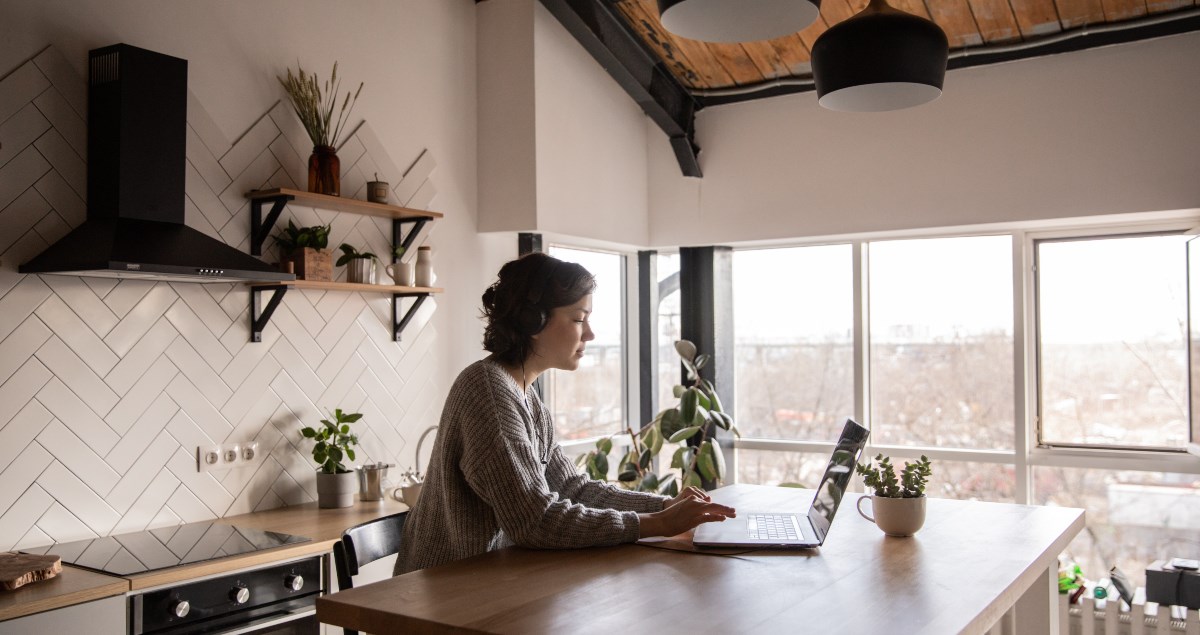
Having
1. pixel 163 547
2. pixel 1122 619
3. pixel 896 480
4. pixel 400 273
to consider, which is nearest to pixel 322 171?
pixel 400 273

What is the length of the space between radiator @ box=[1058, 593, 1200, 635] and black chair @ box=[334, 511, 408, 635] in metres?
2.55

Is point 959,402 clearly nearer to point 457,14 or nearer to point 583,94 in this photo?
point 583,94

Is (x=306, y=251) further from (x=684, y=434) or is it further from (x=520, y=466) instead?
(x=684, y=434)

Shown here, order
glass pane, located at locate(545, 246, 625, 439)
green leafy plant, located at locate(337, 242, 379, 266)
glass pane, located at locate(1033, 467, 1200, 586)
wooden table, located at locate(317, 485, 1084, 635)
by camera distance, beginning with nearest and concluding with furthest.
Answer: wooden table, located at locate(317, 485, 1084, 635)
green leafy plant, located at locate(337, 242, 379, 266)
glass pane, located at locate(1033, 467, 1200, 586)
glass pane, located at locate(545, 246, 625, 439)

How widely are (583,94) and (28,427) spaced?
103 inches

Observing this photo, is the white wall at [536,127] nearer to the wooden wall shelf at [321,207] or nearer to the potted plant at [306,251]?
the wooden wall shelf at [321,207]

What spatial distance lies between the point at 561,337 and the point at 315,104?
1629 millimetres

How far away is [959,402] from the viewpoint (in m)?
4.19

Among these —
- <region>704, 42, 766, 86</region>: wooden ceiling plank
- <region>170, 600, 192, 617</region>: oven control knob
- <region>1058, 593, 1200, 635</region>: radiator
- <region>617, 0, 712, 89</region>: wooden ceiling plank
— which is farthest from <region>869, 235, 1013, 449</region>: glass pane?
<region>170, 600, 192, 617</region>: oven control knob

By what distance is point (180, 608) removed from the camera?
92.0 inches

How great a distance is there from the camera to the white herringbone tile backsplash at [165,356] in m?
2.54

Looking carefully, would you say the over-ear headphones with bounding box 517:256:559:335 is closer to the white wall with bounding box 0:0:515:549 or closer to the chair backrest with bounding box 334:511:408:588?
the chair backrest with bounding box 334:511:408:588

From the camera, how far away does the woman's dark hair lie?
2.11 m

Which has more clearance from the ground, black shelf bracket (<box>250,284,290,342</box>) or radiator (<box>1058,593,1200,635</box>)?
black shelf bracket (<box>250,284,290,342</box>)
